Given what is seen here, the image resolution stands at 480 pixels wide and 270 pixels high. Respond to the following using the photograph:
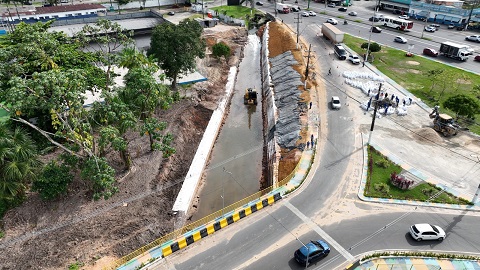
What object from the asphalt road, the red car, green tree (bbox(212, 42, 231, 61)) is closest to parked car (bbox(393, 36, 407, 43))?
the asphalt road

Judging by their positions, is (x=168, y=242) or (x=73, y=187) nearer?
(x=168, y=242)

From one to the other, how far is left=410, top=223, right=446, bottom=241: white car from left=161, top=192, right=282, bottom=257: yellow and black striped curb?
1299cm

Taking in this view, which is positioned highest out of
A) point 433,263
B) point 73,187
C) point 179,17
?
point 179,17

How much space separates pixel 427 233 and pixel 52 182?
118 feet

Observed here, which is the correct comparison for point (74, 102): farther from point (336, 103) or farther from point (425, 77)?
point (425, 77)

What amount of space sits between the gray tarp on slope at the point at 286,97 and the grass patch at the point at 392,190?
35.9ft

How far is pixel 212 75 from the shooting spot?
70.6m

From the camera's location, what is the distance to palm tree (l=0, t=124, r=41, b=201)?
32000 mm

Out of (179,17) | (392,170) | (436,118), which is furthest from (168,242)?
(179,17)

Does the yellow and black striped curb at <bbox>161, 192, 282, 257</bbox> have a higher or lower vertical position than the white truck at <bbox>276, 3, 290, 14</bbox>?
lower

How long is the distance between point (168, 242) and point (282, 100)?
1323 inches

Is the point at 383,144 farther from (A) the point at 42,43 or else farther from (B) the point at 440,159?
(A) the point at 42,43

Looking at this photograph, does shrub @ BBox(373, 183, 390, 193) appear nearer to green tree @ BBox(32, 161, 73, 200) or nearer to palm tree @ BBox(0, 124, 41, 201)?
green tree @ BBox(32, 161, 73, 200)

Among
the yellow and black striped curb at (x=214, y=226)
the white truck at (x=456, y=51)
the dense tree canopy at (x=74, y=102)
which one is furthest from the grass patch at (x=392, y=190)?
the white truck at (x=456, y=51)
